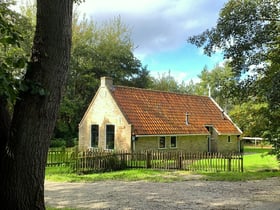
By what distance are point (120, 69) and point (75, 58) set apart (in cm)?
676

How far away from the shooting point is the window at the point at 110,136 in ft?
92.8

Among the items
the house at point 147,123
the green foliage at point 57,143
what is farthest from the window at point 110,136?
the green foliage at point 57,143

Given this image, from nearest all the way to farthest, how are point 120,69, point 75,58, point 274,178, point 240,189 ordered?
point 240,189, point 274,178, point 75,58, point 120,69

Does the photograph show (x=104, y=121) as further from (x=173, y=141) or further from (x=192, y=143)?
(x=192, y=143)

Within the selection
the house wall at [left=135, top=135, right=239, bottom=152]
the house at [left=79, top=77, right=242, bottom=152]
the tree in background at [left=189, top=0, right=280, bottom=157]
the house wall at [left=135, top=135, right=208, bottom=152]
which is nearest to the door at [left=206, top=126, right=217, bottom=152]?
the house at [left=79, top=77, right=242, bottom=152]

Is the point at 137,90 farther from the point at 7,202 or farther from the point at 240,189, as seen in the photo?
the point at 7,202

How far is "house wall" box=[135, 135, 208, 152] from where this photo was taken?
2719cm

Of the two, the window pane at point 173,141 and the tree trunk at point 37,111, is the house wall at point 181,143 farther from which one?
the tree trunk at point 37,111

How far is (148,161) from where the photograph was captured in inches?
847

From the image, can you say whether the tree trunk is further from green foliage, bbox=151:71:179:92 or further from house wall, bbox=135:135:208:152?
green foliage, bbox=151:71:179:92

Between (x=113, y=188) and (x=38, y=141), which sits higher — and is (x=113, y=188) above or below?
below

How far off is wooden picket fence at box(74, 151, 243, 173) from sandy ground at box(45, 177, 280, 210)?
3.71 meters

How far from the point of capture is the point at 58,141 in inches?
1596

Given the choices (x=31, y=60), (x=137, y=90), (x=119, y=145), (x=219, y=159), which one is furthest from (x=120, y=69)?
(x=31, y=60)
